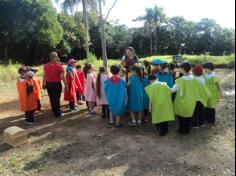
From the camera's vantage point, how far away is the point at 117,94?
6656 mm

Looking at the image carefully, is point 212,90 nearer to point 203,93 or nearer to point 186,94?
point 203,93

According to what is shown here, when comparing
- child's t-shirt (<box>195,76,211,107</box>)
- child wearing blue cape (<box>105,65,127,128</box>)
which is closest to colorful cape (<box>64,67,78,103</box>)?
child wearing blue cape (<box>105,65,127,128</box>)

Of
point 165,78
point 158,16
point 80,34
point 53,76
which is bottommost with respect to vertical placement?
point 165,78

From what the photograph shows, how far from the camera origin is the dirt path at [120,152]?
4750 millimetres

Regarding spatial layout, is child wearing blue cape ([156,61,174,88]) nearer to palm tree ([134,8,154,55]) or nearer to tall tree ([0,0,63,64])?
tall tree ([0,0,63,64])

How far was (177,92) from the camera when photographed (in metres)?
6.09

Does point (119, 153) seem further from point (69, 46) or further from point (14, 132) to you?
point (69, 46)

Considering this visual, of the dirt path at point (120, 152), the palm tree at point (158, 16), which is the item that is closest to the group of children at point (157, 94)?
the dirt path at point (120, 152)

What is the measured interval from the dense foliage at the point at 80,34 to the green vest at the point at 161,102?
17504 mm

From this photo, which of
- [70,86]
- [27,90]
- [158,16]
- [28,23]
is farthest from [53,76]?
[158,16]

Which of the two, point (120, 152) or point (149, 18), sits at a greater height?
point (149, 18)

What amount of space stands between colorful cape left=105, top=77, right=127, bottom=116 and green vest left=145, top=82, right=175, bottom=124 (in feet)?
2.64

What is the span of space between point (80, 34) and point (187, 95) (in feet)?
115

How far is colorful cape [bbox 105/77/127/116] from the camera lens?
6633mm
